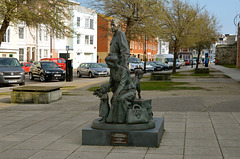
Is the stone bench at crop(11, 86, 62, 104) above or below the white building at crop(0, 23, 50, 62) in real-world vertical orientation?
below

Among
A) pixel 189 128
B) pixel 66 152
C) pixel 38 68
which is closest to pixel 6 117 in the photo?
pixel 66 152

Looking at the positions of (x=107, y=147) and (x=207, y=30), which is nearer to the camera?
(x=107, y=147)

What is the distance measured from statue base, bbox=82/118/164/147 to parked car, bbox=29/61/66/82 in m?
20.5

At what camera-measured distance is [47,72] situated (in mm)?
26562

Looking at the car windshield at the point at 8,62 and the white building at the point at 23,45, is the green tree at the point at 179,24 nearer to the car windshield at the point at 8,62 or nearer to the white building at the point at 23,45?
the car windshield at the point at 8,62

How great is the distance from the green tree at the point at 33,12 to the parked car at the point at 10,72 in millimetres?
4475

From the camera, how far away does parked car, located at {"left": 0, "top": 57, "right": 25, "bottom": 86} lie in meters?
20.6

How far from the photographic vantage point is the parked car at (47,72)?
2644cm

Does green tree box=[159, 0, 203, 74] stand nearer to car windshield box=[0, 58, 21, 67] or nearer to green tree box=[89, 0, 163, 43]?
green tree box=[89, 0, 163, 43]

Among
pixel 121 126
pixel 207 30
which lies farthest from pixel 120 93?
pixel 207 30

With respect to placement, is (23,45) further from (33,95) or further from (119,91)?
(119,91)

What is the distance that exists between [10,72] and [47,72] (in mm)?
5895

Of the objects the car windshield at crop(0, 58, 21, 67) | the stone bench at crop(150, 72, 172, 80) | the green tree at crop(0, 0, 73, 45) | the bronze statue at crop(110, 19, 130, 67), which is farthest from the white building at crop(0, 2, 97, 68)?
the bronze statue at crop(110, 19, 130, 67)

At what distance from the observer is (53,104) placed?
12.2 meters
